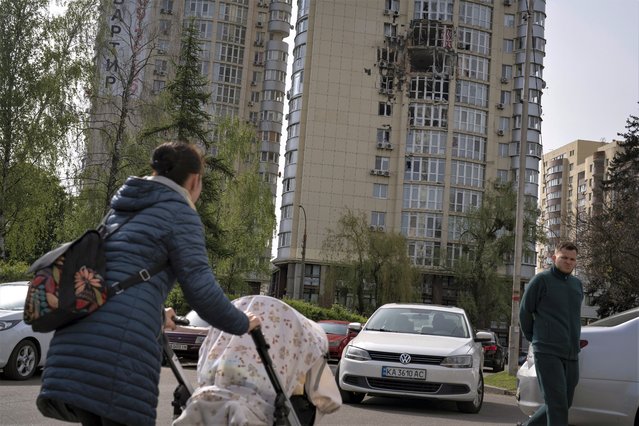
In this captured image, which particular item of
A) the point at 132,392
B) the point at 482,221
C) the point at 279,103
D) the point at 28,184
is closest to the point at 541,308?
the point at 132,392

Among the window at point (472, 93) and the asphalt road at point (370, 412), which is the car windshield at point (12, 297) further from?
the window at point (472, 93)

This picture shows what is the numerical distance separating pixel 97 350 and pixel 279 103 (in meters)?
97.3

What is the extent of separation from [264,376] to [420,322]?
946 cm

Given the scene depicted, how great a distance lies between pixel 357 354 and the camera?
13062 millimetres

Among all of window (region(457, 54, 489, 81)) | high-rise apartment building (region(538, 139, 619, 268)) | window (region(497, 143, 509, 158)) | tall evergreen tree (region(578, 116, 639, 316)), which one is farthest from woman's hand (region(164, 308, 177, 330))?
high-rise apartment building (region(538, 139, 619, 268))

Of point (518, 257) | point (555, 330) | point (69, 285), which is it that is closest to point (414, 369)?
point (555, 330)

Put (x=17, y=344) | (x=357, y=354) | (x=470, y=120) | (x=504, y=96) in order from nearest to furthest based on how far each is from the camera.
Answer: (x=357, y=354) < (x=17, y=344) < (x=470, y=120) < (x=504, y=96)

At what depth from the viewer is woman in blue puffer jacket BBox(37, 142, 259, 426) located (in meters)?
3.55

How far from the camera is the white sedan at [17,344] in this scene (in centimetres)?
1365

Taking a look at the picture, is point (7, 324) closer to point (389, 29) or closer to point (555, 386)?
point (555, 386)

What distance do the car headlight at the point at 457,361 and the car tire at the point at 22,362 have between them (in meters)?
6.23

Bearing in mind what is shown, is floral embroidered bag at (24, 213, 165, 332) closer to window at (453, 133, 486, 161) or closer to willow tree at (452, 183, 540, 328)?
willow tree at (452, 183, 540, 328)

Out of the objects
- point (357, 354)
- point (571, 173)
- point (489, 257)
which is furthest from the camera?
point (571, 173)

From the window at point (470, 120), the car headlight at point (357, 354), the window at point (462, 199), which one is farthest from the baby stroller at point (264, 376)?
the window at point (470, 120)
